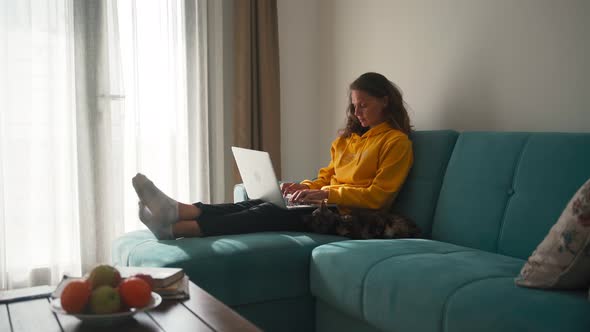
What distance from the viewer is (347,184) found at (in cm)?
304

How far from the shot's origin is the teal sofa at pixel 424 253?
188 cm

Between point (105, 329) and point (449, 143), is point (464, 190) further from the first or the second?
point (105, 329)

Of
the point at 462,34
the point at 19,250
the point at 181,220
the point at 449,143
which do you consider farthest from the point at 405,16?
the point at 19,250

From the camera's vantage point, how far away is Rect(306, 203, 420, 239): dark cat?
2.64m

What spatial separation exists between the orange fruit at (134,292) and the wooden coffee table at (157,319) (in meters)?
0.04

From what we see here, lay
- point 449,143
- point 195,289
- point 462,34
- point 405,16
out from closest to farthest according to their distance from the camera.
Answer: point 195,289, point 449,143, point 462,34, point 405,16

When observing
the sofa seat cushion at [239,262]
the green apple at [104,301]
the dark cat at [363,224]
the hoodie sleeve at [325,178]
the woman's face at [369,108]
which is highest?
the woman's face at [369,108]

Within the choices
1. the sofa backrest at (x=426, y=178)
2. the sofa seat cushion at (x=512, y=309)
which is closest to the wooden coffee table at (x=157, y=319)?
the sofa seat cushion at (x=512, y=309)

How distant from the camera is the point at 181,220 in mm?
2602

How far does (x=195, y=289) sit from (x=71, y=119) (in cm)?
228

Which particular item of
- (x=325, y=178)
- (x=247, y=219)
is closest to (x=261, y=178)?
(x=247, y=219)

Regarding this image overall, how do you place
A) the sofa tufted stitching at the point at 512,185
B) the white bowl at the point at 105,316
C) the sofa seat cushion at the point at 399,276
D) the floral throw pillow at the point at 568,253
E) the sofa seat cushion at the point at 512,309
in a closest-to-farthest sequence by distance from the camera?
the white bowl at the point at 105,316
the sofa seat cushion at the point at 512,309
the floral throw pillow at the point at 568,253
the sofa seat cushion at the point at 399,276
the sofa tufted stitching at the point at 512,185

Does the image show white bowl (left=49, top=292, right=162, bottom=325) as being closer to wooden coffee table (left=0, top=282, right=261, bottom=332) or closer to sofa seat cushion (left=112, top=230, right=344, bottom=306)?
wooden coffee table (left=0, top=282, right=261, bottom=332)

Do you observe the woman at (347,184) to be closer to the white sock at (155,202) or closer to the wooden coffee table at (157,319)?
the white sock at (155,202)
